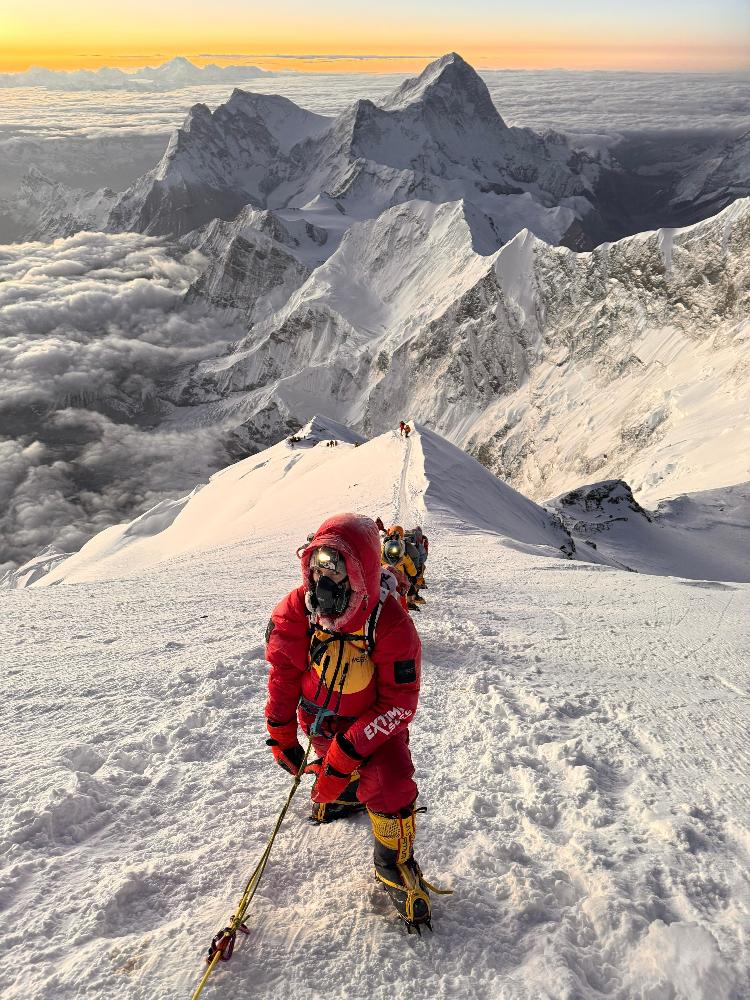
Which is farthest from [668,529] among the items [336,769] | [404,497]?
[336,769]

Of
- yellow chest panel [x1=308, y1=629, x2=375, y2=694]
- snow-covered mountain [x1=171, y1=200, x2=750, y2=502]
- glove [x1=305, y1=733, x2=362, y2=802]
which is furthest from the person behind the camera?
snow-covered mountain [x1=171, y1=200, x2=750, y2=502]

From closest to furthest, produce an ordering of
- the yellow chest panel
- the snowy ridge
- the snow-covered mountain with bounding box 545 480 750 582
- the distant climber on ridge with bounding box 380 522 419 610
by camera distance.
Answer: the yellow chest panel < the distant climber on ridge with bounding box 380 522 419 610 < the snowy ridge < the snow-covered mountain with bounding box 545 480 750 582

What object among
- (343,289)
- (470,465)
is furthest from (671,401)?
(343,289)

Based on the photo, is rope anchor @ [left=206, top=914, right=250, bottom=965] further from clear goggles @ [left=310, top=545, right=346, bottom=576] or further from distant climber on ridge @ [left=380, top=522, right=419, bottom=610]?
distant climber on ridge @ [left=380, top=522, right=419, bottom=610]

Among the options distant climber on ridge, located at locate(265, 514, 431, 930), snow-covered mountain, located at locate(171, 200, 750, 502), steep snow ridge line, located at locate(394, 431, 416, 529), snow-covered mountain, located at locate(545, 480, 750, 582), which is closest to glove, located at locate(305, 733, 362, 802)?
distant climber on ridge, located at locate(265, 514, 431, 930)

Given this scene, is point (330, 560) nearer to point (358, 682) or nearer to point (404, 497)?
point (358, 682)

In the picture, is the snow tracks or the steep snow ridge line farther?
the steep snow ridge line

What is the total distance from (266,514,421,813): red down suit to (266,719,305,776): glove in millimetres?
61

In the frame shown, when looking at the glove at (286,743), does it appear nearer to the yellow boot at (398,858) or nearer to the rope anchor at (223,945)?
the yellow boot at (398,858)

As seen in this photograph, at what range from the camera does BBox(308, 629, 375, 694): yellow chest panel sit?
4035 millimetres

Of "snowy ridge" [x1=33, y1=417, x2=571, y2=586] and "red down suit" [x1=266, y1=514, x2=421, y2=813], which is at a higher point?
"red down suit" [x1=266, y1=514, x2=421, y2=813]

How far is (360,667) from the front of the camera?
4.06m

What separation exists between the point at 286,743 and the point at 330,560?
1.43 m

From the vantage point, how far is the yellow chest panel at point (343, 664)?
4035 mm
